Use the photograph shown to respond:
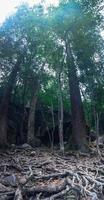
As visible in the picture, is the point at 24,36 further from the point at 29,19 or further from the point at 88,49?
the point at 88,49

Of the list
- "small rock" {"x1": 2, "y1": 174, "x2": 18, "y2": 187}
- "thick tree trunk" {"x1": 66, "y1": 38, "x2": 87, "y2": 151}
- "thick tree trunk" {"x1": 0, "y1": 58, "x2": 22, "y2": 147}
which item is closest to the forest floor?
"small rock" {"x1": 2, "y1": 174, "x2": 18, "y2": 187}

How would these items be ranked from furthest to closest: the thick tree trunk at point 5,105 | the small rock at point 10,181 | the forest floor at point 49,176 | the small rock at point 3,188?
the thick tree trunk at point 5,105 → the small rock at point 10,181 → the small rock at point 3,188 → the forest floor at point 49,176

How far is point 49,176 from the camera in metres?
9.00

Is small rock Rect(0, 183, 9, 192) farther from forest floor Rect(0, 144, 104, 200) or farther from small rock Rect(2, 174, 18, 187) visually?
small rock Rect(2, 174, 18, 187)

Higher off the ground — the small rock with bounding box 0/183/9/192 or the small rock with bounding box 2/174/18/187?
the small rock with bounding box 2/174/18/187

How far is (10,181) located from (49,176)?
1017 millimetres

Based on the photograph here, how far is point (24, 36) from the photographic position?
1678 centimetres

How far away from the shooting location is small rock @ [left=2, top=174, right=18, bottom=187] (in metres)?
8.47

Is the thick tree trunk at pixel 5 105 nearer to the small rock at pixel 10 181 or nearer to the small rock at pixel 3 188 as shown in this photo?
the small rock at pixel 10 181

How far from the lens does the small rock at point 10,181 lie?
847 cm

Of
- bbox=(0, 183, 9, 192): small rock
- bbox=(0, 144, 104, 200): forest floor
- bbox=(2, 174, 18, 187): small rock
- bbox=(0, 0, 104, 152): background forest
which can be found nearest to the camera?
bbox=(0, 144, 104, 200): forest floor

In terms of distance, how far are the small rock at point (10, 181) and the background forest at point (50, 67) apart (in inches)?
161

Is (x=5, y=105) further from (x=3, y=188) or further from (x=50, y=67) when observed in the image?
(x=3, y=188)

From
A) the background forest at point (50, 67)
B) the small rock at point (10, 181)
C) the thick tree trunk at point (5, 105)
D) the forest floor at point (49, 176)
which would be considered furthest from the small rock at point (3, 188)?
the thick tree trunk at point (5, 105)
